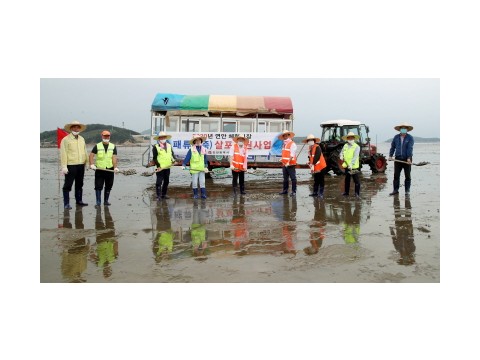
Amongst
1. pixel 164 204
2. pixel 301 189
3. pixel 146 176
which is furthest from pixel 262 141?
pixel 164 204

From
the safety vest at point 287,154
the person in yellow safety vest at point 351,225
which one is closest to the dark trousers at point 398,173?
the person in yellow safety vest at point 351,225

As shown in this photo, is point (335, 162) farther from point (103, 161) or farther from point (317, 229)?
point (103, 161)

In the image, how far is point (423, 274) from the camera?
15.2ft

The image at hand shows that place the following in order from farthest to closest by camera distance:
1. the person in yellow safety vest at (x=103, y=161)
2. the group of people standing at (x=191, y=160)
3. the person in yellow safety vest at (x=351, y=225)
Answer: the person in yellow safety vest at (x=103, y=161), the group of people standing at (x=191, y=160), the person in yellow safety vest at (x=351, y=225)

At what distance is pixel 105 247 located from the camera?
18.4 feet

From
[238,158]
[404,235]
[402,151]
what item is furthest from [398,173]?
[404,235]

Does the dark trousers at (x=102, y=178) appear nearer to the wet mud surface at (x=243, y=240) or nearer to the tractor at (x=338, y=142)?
the wet mud surface at (x=243, y=240)

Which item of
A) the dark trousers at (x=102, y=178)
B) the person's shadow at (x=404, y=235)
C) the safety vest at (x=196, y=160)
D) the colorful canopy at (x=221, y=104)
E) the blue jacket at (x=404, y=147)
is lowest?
the person's shadow at (x=404, y=235)

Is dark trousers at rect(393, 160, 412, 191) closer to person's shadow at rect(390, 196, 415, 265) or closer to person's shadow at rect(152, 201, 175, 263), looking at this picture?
person's shadow at rect(390, 196, 415, 265)

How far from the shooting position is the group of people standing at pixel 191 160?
839 centimetres

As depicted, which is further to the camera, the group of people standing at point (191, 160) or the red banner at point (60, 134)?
the red banner at point (60, 134)

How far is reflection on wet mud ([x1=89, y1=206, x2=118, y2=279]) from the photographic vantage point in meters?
4.91

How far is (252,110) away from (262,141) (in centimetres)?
123

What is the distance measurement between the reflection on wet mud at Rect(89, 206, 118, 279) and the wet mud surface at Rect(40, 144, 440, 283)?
0.04 ft
